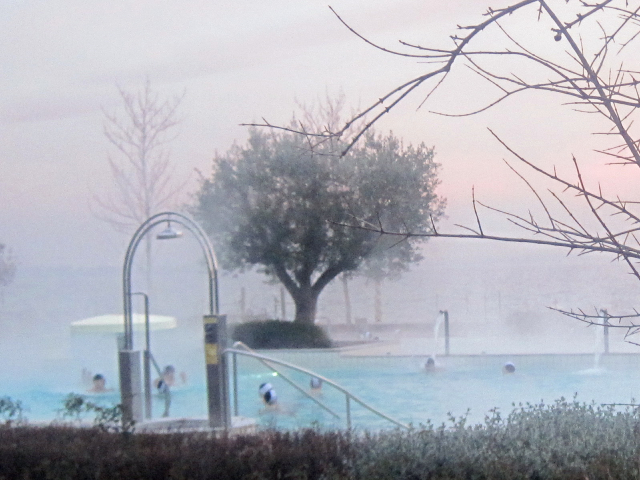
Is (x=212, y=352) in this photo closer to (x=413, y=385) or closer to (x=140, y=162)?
(x=413, y=385)

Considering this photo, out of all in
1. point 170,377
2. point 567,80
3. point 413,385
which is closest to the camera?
point 567,80

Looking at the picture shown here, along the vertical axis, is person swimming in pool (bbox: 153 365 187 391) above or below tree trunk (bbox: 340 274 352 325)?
below

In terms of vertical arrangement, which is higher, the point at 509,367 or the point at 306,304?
the point at 306,304

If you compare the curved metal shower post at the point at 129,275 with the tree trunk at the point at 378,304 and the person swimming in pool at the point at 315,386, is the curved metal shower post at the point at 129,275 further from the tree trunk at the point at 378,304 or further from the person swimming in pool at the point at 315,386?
the tree trunk at the point at 378,304

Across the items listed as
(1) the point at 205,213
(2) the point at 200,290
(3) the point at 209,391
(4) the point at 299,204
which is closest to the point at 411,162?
(4) the point at 299,204

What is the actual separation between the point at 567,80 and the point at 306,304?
12.0 m

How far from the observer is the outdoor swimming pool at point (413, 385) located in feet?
27.9

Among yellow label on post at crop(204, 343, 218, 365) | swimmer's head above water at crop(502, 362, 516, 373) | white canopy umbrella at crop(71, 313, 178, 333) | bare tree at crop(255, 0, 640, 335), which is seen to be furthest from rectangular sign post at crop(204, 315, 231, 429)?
swimmer's head above water at crop(502, 362, 516, 373)

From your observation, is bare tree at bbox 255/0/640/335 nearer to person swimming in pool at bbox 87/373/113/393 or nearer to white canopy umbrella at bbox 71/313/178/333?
white canopy umbrella at bbox 71/313/178/333

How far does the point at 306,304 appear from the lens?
1371 cm

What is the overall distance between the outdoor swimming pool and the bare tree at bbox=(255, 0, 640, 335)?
3.78 meters

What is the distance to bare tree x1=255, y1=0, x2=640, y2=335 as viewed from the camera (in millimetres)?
1807

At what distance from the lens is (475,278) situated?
13.5 m

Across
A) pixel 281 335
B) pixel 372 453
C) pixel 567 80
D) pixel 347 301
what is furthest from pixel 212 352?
pixel 347 301
